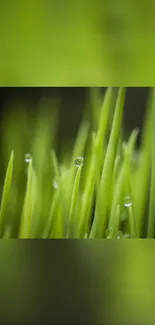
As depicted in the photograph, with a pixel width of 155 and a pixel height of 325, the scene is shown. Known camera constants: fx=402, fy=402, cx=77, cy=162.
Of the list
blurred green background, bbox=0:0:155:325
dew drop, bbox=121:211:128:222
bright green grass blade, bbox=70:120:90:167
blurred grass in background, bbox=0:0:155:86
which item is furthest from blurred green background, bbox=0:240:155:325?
blurred grass in background, bbox=0:0:155:86

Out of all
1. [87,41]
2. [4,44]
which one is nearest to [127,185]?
[87,41]

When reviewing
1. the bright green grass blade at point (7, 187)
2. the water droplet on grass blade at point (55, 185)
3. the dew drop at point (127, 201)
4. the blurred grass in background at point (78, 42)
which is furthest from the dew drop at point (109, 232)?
the blurred grass in background at point (78, 42)

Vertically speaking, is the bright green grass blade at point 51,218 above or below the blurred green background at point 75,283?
above

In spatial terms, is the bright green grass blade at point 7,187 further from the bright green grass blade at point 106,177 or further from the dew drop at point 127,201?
the dew drop at point 127,201

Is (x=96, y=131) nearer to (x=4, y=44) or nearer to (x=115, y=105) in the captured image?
(x=115, y=105)

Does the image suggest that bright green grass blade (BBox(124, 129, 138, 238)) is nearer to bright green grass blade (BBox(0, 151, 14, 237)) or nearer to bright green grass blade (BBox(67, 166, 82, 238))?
bright green grass blade (BBox(67, 166, 82, 238))
